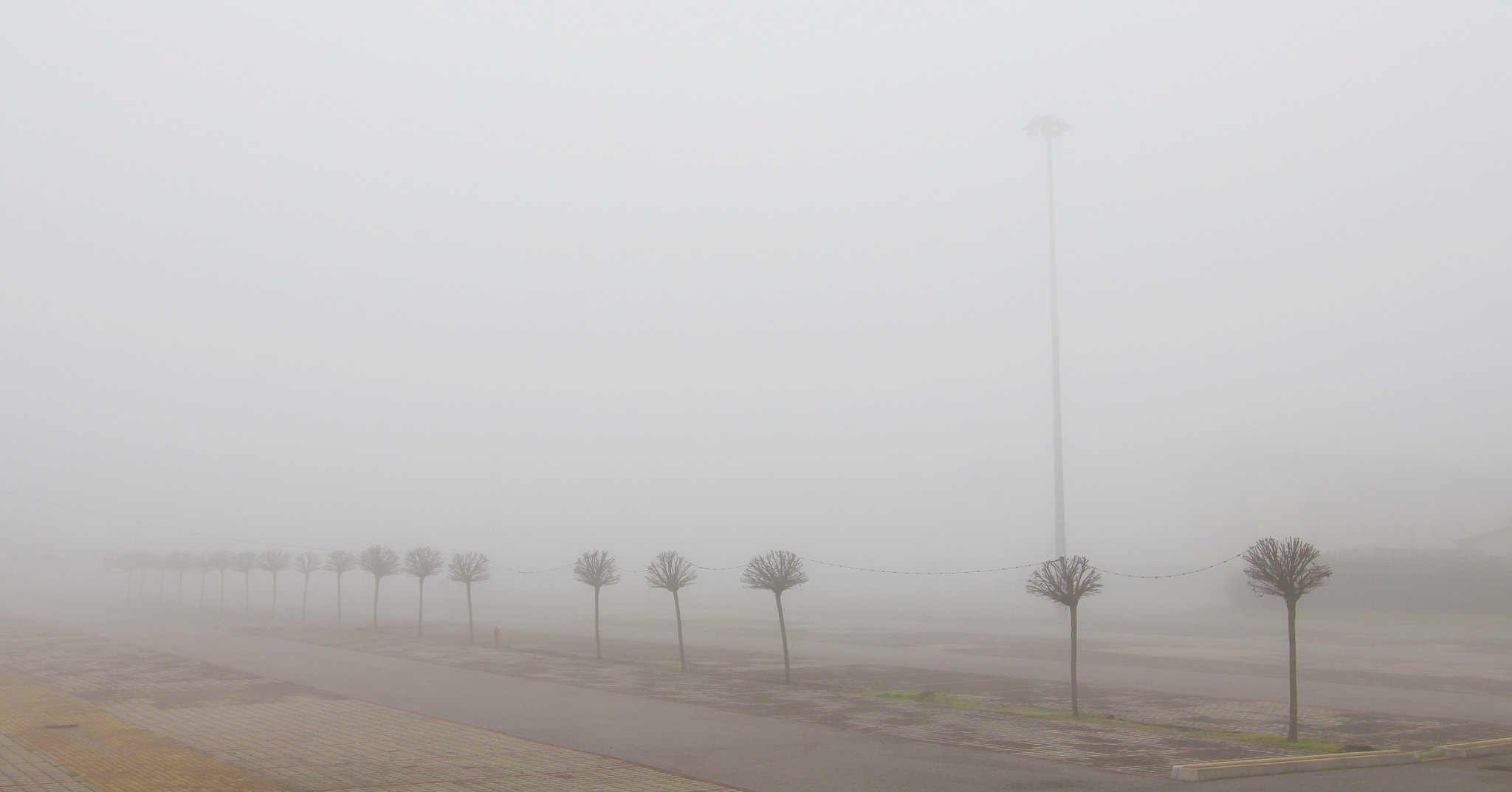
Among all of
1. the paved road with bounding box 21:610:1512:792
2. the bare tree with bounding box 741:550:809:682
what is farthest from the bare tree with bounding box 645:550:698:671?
the paved road with bounding box 21:610:1512:792

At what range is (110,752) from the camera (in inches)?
555

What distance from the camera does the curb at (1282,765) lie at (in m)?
12.0

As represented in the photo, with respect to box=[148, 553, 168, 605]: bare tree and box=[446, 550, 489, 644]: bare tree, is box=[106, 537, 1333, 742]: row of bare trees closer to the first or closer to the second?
box=[446, 550, 489, 644]: bare tree

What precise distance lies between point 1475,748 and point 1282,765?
3607 mm

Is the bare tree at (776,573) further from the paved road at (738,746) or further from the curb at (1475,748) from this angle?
the curb at (1475,748)

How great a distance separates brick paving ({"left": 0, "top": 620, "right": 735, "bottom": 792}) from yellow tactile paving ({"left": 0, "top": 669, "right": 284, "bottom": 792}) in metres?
0.05

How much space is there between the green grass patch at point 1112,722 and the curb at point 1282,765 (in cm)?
89

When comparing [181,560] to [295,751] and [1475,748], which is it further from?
[1475,748]

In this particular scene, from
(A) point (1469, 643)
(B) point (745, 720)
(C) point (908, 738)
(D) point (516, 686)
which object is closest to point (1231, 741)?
(C) point (908, 738)

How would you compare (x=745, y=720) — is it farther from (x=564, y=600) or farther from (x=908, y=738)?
(x=564, y=600)

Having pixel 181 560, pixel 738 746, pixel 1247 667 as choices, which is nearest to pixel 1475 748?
pixel 738 746

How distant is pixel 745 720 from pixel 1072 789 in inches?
278

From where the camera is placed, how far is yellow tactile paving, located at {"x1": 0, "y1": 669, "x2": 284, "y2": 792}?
12.0m

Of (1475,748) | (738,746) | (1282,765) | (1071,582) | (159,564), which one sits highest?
(1071,582)
